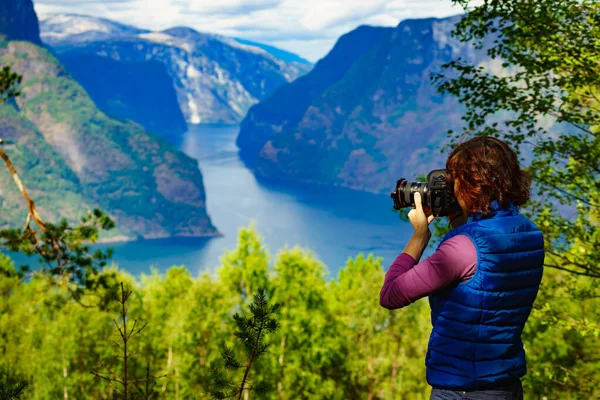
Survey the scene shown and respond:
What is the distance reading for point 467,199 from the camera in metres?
2.41

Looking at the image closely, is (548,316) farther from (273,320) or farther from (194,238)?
(194,238)

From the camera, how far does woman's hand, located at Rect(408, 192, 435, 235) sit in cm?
261

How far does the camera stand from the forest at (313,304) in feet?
19.2

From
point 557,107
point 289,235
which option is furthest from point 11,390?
point 289,235

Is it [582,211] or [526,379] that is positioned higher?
[582,211]

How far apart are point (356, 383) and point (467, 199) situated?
2329 cm

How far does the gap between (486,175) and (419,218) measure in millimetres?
389

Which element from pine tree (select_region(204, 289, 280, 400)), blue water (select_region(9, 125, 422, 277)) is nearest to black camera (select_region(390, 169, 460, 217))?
pine tree (select_region(204, 289, 280, 400))

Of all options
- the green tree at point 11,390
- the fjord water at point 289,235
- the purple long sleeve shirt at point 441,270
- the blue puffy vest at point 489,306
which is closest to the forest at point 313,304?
the green tree at point 11,390

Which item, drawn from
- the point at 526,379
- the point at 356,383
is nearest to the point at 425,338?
the point at 356,383

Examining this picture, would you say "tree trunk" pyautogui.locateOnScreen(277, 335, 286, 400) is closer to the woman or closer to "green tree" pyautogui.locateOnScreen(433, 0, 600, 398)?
"green tree" pyautogui.locateOnScreen(433, 0, 600, 398)

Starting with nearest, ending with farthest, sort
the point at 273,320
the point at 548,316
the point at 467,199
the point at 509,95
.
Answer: the point at 467,199 < the point at 273,320 < the point at 548,316 < the point at 509,95

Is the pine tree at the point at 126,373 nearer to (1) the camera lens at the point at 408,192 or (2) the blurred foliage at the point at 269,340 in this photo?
(1) the camera lens at the point at 408,192

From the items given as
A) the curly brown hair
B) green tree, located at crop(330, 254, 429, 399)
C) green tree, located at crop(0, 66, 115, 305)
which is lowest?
green tree, located at crop(330, 254, 429, 399)
